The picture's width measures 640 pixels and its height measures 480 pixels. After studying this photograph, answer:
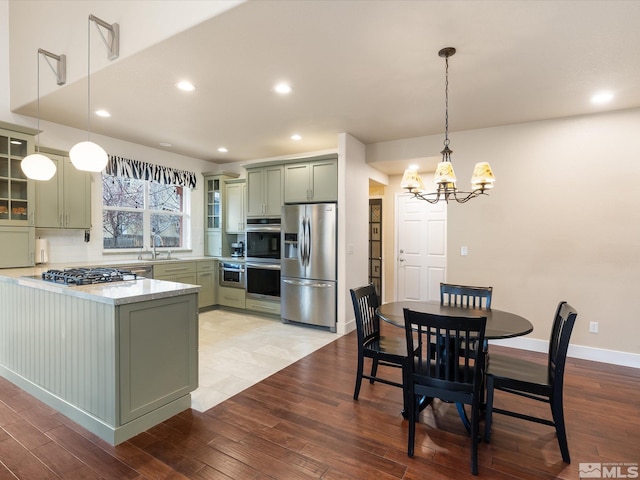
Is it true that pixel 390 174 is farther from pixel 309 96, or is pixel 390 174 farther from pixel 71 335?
pixel 71 335

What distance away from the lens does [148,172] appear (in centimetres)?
514

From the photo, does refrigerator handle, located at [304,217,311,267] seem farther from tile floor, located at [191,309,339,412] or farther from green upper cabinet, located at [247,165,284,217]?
tile floor, located at [191,309,339,412]

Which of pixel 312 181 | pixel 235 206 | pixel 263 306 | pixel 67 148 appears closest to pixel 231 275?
pixel 263 306

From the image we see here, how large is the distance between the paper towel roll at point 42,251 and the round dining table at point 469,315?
4.11 metres

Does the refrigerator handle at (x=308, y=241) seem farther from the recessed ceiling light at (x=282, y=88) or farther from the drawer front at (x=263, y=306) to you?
the recessed ceiling light at (x=282, y=88)

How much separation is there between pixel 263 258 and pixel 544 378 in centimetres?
395

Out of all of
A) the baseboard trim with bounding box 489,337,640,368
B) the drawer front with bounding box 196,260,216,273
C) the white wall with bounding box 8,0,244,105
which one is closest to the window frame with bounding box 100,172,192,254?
the drawer front with bounding box 196,260,216,273

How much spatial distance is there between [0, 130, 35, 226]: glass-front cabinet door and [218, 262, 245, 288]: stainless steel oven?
2.63 m

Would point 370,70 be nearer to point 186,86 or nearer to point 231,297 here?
point 186,86

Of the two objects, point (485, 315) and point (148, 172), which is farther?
point (148, 172)

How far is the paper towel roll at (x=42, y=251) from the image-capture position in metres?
3.95

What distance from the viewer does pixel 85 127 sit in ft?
14.3

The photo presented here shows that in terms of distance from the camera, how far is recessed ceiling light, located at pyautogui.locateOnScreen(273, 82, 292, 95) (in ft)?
9.82

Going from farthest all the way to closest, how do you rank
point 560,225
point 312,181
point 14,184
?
point 312,181 → point 560,225 → point 14,184
